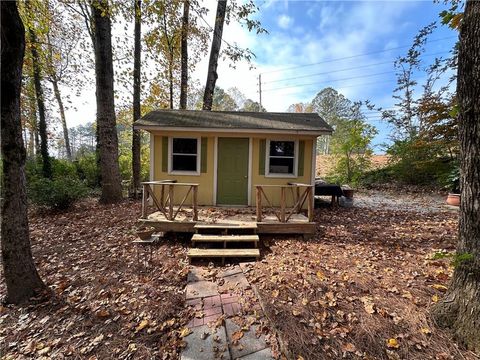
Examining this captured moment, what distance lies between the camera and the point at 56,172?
1216cm

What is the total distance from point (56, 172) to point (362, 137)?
17.1 m

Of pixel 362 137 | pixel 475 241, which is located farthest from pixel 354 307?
pixel 362 137

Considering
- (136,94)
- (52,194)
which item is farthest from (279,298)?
(136,94)

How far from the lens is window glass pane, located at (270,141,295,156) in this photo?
279 inches

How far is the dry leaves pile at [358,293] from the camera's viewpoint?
2.37 metres

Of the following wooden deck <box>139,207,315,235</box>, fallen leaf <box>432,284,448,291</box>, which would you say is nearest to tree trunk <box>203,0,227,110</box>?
wooden deck <box>139,207,315,235</box>

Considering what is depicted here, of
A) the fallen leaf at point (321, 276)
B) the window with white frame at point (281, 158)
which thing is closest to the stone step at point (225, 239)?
the fallen leaf at point (321, 276)

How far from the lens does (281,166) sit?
7156 millimetres

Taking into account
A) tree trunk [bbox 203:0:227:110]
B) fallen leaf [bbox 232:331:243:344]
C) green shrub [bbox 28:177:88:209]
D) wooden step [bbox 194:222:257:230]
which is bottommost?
fallen leaf [bbox 232:331:243:344]

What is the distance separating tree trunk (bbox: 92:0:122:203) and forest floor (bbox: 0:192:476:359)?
330cm

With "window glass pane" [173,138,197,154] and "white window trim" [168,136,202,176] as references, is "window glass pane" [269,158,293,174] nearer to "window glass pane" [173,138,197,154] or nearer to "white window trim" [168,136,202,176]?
"white window trim" [168,136,202,176]

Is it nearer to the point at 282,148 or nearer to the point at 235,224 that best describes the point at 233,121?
the point at 282,148

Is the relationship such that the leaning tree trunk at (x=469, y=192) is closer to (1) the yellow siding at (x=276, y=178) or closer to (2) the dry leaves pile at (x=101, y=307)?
(2) the dry leaves pile at (x=101, y=307)

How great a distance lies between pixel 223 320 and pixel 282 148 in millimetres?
5343
